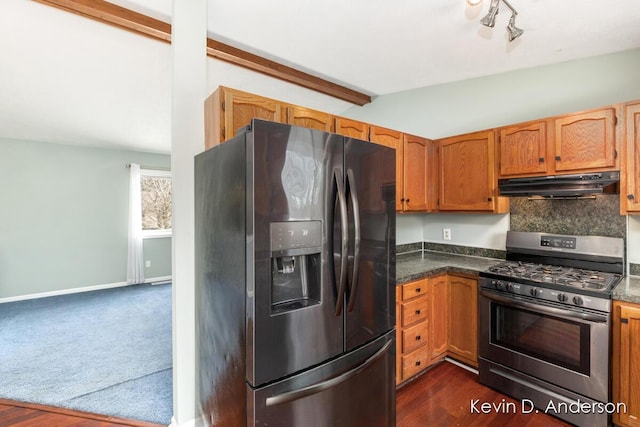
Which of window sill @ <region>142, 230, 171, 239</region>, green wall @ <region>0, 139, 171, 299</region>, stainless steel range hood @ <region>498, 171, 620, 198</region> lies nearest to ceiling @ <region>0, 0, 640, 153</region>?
stainless steel range hood @ <region>498, 171, 620, 198</region>

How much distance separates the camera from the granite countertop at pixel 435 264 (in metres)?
2.44

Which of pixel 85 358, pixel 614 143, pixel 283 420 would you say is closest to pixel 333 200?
pixel 283 420

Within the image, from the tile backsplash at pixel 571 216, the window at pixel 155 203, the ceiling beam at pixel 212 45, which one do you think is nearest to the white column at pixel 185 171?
the ceiling beam at pixel 212 45

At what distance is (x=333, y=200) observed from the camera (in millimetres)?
1344

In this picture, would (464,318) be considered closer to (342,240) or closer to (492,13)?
(342,240)

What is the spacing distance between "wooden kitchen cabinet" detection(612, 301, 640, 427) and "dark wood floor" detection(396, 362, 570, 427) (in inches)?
14.4

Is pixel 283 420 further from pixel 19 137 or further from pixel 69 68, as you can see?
pixel 19 137

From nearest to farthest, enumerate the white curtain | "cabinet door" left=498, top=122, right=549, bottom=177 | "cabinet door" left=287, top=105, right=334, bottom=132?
1. "cabinet door" left=287, top=105, right=334, bottom=132
2. "cabinet door" left=498, top=122, right=549, bottom=177
3. the white curtain

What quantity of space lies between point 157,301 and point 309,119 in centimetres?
420

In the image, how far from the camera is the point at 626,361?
1785 millimetres

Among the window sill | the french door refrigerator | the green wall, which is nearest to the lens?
the french door refrigerator

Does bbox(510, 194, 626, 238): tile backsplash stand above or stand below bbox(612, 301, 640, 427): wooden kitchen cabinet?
above

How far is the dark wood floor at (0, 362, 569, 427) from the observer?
6.63 ft

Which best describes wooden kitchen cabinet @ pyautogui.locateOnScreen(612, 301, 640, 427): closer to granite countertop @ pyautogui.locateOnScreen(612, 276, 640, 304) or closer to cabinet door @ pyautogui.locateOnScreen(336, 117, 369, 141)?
granite countertop @ pyautogui.locateOnScreen(612, 276, 640, 304)
